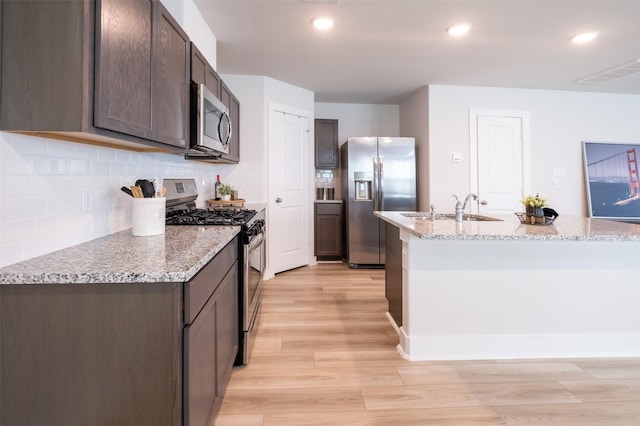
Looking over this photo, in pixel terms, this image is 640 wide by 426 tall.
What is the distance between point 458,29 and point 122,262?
10.1 ft

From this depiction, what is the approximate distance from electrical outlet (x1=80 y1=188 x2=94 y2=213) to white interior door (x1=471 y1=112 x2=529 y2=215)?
425 cm

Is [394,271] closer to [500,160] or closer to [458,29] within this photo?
[458,29]

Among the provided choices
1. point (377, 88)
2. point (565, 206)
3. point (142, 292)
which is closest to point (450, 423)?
point (142, 292)

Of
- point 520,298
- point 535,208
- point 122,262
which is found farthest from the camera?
point 535,208

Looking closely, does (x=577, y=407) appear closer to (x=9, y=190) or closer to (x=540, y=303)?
(x=540, y=303)

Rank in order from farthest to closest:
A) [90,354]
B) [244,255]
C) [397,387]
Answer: [244,255], [397,387], [90,354]

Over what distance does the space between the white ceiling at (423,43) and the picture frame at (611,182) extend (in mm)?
857

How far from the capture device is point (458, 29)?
2.84m

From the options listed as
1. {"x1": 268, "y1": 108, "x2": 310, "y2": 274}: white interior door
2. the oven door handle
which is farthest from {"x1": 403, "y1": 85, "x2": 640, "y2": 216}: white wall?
the oven door handle

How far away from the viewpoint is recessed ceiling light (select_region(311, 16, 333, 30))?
2.67 m

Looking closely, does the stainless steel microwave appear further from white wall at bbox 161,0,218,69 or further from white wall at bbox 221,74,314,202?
white wall at bbox 221,74,314,202

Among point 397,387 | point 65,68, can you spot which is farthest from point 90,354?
point 397,387

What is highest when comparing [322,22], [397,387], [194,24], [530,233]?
[322,22]

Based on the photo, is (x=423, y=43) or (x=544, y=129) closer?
(x=423, y=43)
